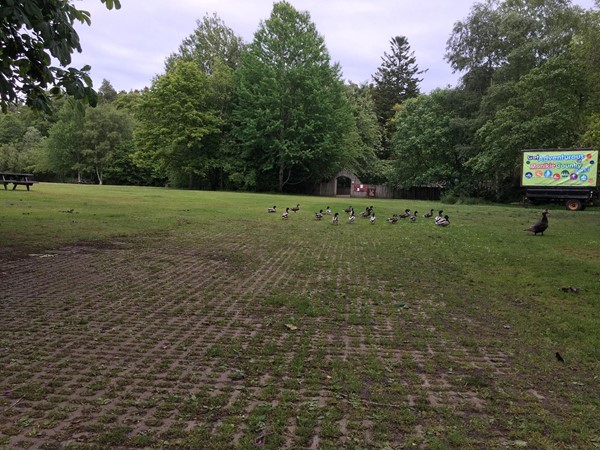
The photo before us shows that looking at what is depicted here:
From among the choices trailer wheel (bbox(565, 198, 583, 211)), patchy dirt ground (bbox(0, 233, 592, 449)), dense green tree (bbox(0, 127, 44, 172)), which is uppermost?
dense green tree (bbox(0, 127, 44, 172))

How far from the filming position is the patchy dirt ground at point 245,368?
10.0 ft

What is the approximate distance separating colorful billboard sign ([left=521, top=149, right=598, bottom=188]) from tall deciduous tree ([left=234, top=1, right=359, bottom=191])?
20.5 meters

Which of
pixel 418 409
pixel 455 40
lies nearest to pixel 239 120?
pixel 455 40

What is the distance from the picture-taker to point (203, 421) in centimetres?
315

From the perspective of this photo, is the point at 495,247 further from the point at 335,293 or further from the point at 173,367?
the point at 173,367

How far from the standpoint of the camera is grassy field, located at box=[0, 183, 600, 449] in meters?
3.10

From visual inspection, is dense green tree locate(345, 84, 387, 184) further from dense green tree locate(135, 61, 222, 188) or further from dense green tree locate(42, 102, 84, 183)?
dense green tree locate(42, 102, 84, 183)

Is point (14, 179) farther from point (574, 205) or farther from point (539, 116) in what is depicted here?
point (539, 116)

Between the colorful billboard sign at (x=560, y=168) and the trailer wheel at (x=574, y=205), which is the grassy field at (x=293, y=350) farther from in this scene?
the trailer wheel at (x=574, y=205)

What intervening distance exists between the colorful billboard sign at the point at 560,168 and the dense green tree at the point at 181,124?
106 ft

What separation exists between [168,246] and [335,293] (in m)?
5.44

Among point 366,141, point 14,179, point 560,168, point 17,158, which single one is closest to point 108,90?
point 17,158

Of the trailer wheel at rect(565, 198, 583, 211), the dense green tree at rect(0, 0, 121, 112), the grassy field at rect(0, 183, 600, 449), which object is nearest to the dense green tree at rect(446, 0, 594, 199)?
the trailer wheel at rect(565, 198, 583, 211)

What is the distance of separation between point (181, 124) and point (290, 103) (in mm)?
12302
